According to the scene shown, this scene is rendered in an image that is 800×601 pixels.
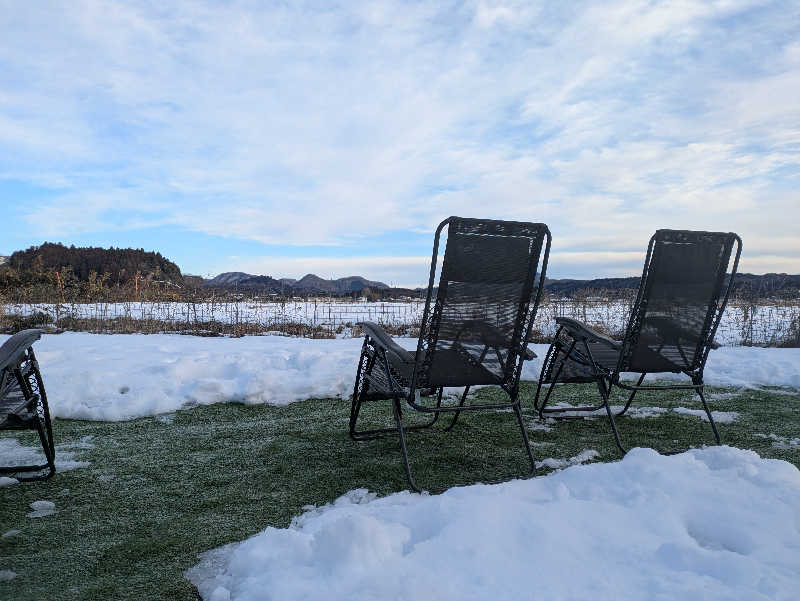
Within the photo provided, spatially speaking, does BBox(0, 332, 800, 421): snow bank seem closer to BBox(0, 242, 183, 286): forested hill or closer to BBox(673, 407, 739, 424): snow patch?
BBox(673, 407, 739, 424): snow patch

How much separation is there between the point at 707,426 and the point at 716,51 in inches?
230

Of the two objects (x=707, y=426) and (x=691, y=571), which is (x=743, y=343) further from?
(x=691, y=571)

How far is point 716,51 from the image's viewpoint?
23.2 feet

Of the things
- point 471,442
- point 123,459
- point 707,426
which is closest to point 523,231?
point 471,442

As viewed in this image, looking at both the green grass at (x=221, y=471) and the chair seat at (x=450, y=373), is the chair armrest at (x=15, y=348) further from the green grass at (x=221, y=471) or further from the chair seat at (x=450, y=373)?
the chair seat at (x=450, y=373)

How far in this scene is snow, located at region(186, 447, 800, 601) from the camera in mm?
1437

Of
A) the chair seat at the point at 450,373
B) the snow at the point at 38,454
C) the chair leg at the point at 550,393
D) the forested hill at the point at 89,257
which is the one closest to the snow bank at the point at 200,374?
the snow at the point at 38,454

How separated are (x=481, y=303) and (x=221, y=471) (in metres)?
1.87

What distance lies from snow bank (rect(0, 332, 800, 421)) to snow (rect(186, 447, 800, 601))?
3111 mm

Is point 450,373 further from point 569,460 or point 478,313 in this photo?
point 569,460

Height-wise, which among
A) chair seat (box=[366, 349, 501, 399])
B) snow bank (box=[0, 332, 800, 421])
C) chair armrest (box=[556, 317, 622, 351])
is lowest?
snow bank (box=[0, 332, 800, 421])

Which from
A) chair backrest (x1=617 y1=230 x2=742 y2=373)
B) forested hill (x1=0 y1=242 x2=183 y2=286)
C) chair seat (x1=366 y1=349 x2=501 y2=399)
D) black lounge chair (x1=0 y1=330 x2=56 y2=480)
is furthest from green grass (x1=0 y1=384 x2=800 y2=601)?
forested hill (x1=0 y1=242 x2=183 y2=286)

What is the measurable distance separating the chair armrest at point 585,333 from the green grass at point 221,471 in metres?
0.73

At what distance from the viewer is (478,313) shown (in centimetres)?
278
